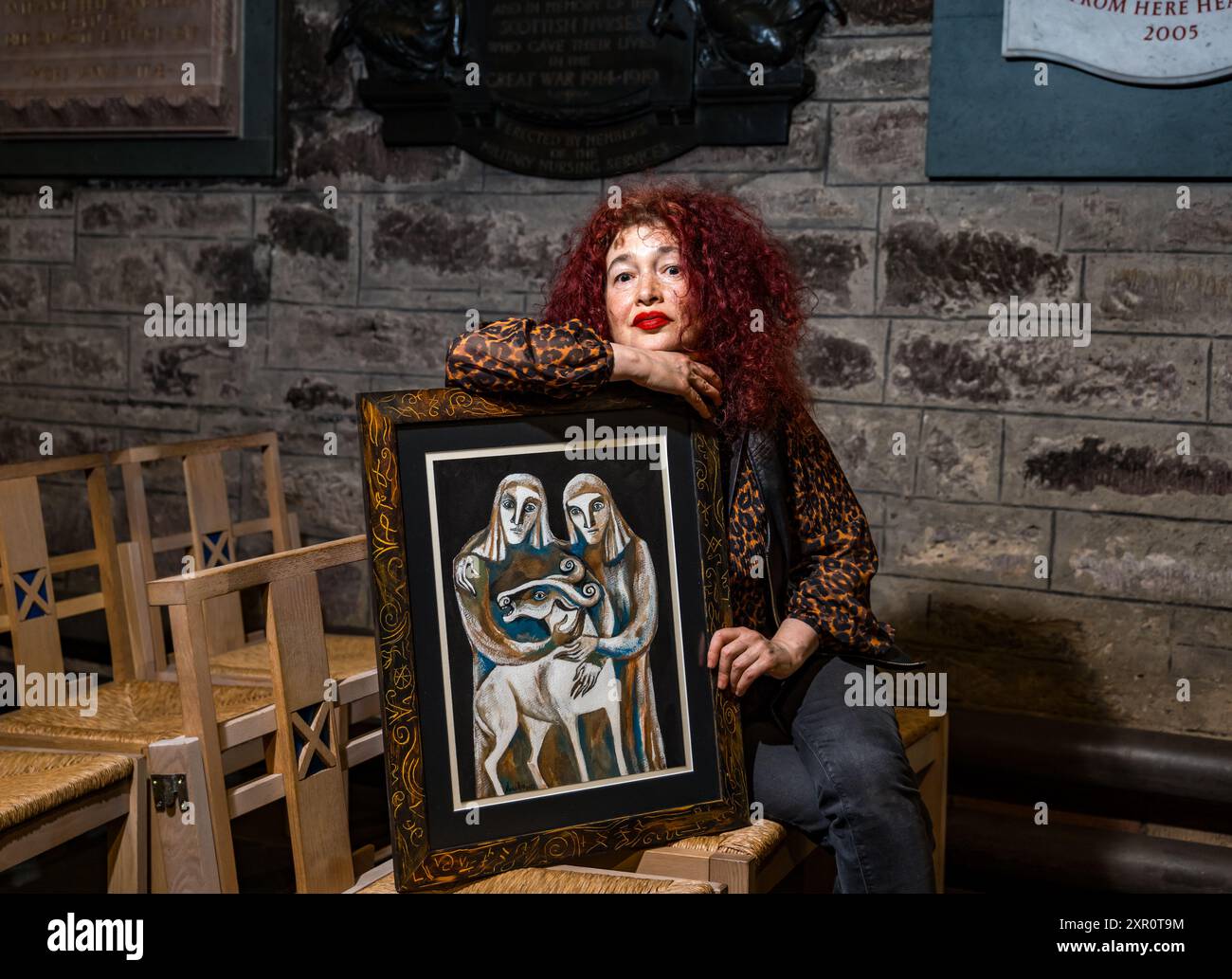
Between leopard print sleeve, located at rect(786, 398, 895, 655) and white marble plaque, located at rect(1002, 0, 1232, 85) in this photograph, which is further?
white marble plaque, located at rect(1002, 0, 1232, 85)

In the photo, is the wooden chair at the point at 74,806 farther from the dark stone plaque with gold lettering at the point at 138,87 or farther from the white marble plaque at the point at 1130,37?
the white marble plaque at the point at 1130,37

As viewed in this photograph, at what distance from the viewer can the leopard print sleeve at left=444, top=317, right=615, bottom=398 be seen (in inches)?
65.9

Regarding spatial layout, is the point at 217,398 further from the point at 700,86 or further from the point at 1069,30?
the point at 1069,30

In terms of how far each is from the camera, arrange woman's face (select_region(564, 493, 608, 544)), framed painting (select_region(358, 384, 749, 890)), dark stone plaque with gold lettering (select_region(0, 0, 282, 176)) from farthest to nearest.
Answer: dark stone plaque with gold lettering (select_region(0, 0, 282, 176)) → woman's face (select_region(564, 493, 608, 544)) → framed painting (select_region(358, 384, 749, 890))

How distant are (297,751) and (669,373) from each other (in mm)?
716

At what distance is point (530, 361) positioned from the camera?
5.49ft

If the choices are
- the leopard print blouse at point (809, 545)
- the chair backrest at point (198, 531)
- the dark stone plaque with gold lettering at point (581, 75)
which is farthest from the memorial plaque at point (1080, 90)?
the chair backrest at point (198, 531)

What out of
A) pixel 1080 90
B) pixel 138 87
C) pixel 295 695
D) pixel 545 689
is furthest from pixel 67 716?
pixel 1080 90

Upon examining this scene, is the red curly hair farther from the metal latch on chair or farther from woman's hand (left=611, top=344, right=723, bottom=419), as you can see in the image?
the metal latch on chair

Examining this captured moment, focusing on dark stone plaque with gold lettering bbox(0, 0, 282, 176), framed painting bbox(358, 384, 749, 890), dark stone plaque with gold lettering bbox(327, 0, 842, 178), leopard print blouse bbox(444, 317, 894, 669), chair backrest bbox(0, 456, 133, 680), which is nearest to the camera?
framed painting bbox(358, 384, 749, 890)

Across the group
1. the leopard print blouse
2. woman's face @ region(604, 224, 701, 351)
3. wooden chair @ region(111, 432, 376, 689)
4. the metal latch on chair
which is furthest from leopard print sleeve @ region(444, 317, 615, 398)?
wooden chair @ region(111, 432, 376, 689)

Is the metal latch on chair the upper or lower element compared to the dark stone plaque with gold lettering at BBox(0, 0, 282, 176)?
lower

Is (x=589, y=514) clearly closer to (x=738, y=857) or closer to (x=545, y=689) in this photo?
(x=545, y=689)

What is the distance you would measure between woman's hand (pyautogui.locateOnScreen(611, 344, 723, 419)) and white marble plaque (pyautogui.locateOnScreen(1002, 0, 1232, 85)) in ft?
4.75
